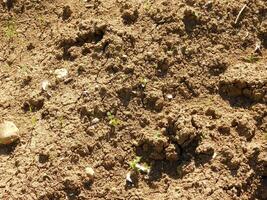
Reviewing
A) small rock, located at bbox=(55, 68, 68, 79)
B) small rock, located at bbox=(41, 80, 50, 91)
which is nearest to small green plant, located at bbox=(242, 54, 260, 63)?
small rock, located at bbox=(55, 68, 68, 79)

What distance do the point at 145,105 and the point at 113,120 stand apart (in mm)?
217

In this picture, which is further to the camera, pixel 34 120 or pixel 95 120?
pixel 34 120

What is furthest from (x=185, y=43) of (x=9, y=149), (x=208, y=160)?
(x=9, y=149)

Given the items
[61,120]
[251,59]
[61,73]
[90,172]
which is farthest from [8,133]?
[251,59]

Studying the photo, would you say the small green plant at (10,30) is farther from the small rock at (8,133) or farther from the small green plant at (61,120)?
the small green plant at (61,120)

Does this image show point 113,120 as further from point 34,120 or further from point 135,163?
point 34,120

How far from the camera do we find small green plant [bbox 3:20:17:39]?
11.7ft

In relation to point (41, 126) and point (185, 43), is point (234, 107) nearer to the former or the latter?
point (185, 43)

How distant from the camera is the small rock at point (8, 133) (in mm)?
3125

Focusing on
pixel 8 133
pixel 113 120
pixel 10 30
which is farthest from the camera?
pixel 10 30

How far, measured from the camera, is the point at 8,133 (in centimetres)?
313

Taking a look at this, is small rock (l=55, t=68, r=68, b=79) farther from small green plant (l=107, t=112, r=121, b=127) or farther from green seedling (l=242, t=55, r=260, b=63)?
Answer: green seedling (l=242, t=55, r=260, b=63)

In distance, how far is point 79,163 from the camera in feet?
9.71

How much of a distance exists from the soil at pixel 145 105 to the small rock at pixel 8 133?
0.04m
